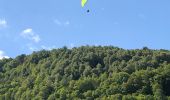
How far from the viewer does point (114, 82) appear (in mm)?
195000

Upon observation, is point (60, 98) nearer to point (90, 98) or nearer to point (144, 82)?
point (90, 98)

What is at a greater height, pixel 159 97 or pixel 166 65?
pixel 166 65

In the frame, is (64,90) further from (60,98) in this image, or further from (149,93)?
(149,93)

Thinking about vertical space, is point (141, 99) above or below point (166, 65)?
below

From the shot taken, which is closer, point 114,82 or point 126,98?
point 126,98

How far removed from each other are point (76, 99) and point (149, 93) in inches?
861

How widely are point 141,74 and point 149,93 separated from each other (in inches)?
353

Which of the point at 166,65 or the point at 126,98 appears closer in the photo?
the point at 126,98

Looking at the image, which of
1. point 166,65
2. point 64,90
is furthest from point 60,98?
point 166,65

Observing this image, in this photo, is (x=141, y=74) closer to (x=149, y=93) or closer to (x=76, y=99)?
(x=149, y=93)

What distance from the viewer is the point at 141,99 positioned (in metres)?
177

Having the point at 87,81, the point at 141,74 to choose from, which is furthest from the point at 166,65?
the point at 87,81

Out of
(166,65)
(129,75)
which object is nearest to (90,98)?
(129,75)

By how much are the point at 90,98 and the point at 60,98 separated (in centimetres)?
1221
